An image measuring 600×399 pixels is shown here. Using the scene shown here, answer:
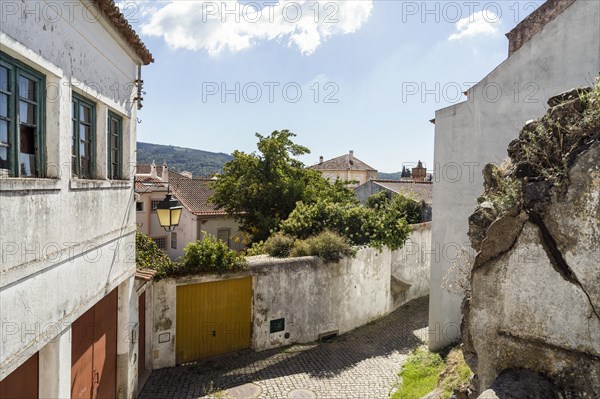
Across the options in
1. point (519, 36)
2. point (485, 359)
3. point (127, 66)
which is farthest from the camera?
point (519, 36)

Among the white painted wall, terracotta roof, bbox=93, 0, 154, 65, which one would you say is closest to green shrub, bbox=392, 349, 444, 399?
the white painted wall

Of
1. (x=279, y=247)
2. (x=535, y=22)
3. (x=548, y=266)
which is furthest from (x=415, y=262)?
(x=548, y=266)

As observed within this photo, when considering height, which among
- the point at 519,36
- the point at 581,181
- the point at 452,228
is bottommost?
the point at 452,228

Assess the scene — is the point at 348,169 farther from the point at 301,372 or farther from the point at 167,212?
the point at 167,212

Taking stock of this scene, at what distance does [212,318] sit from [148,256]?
2457mm

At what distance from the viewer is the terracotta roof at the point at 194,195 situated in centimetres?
2657

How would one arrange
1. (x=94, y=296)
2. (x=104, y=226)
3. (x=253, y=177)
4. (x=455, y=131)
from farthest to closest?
(x=253, y=177), (x=455, y=131), (x=104, y=226), (x=94, y=296)

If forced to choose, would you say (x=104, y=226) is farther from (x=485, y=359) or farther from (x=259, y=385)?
(x=485, y=359)

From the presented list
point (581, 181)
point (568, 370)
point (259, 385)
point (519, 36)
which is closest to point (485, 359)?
point (568, 370)

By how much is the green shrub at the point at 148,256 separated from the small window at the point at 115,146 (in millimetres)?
2553

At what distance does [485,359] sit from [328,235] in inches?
350

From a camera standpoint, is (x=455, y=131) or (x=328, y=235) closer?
(x=455, y=131)

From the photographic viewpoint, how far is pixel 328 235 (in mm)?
12750

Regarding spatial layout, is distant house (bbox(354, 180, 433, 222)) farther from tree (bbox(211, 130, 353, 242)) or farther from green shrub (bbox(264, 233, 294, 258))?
green shrub (bbox(264, 233, 294, 258))
